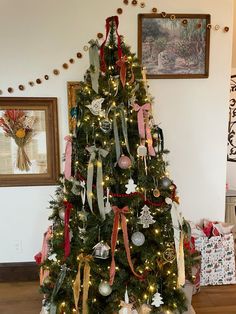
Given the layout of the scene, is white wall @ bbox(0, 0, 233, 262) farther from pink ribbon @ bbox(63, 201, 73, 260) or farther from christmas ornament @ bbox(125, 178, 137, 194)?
christmas ornament @ bbox(125, 178, 137, 194)

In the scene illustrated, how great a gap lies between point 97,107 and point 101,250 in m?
0.85

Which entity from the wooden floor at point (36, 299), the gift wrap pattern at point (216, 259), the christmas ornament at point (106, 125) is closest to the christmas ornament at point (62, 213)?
the christmas ornament at point (106, 125)

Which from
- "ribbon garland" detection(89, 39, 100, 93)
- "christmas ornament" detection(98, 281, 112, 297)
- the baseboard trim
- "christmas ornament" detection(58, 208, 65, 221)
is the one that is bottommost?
the baseboard trim

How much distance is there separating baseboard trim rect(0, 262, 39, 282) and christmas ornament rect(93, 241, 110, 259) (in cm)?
113

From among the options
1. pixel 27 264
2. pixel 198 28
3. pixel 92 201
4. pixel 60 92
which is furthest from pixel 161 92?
pixel 27 264

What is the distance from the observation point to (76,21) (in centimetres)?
231

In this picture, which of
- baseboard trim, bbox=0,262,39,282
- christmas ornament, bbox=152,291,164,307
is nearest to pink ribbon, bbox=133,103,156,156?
christmas ornament, bbox=152,291,164,307

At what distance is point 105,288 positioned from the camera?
1.67 metres

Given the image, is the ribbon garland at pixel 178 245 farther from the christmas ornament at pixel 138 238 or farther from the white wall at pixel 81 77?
the white wall at pixel 81 77

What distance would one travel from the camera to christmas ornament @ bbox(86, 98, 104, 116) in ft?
5.53

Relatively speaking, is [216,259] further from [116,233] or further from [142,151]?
[142,151]

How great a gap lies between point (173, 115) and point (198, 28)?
0.74 meters

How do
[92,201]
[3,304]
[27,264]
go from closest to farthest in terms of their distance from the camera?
1. [92,201]
2. [3,304]
3. [27,264]

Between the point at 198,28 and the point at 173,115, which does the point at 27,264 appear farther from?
the point at 198,28
